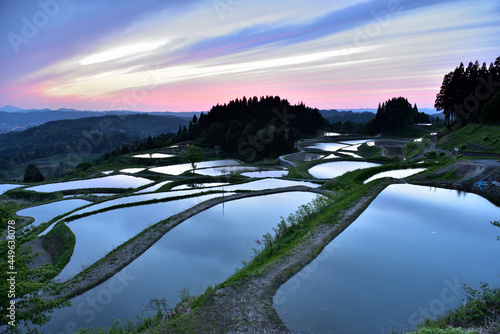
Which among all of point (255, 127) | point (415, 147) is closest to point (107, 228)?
point (415, 147)

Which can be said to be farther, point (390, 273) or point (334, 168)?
point (334, 168)

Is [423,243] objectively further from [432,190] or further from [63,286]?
[63,286]

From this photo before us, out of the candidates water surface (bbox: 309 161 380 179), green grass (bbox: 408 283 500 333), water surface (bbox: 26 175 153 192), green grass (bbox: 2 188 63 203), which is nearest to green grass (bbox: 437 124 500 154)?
water surface (bbox: 309 161 380 179)

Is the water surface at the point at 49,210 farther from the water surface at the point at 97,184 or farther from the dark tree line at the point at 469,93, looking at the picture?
the dark tree line at the point at 469,93

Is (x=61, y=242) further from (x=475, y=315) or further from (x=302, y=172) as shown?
(x=302, y=172)

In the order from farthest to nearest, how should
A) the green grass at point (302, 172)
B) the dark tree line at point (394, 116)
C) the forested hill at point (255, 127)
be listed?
the dark tree line at point (394, 116) → the forested hill at point (255, 127) → the green grass at point (302, 172)

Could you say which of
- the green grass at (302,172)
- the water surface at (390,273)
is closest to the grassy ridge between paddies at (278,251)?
the water surface at (390,273)

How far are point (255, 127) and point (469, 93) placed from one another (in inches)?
1955

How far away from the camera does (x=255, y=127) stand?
80.4m

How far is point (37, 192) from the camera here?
30453 mm

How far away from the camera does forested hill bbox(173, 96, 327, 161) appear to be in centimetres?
7181

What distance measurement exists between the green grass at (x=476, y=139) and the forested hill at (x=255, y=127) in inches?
1348

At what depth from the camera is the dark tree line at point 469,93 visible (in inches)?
1678

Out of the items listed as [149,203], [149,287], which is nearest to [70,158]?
[149,203]
